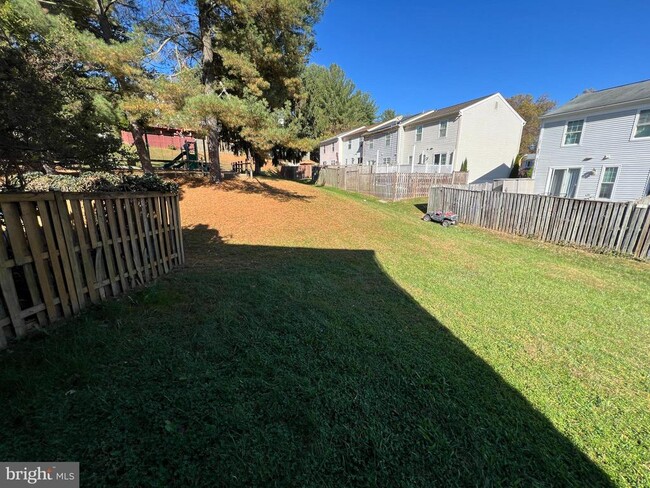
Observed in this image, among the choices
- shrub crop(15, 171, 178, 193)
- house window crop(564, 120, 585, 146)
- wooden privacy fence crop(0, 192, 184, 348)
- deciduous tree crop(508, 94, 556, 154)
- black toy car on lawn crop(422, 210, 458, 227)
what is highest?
deciduous tree crop(508, 94, 556, 154)

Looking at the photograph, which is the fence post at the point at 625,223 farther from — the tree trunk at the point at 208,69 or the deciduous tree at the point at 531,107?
the deciduous tree at the point at 531,107

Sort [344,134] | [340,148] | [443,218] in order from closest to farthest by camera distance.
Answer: [443,218]
[344,134]
[340,148]

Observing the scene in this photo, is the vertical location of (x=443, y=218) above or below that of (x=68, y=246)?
below

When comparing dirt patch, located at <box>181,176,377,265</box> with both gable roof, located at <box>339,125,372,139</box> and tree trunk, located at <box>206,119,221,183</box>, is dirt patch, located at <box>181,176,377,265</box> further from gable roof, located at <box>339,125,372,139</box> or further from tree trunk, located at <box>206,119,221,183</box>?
gable roof, located at <box>339,125,372,139</box>

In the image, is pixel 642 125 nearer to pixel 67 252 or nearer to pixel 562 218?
pixel 562 218

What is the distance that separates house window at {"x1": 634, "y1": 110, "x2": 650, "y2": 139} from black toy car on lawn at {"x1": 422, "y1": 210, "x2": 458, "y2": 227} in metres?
9.72

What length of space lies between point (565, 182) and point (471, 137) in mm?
7864

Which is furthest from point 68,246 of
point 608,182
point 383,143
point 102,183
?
point 383,143

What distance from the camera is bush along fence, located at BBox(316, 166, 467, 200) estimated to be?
55.8 feet

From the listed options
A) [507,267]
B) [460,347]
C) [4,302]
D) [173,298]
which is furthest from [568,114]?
[4,302]

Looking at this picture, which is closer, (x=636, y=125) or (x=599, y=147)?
(x=636, y=125)

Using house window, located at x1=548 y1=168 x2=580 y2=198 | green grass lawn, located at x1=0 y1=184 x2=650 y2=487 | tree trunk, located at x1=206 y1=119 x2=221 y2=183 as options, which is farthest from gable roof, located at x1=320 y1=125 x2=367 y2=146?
green grass lawn, located at x1=0 y1=184 x2=650 y2=487

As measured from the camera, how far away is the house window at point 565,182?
1525cm

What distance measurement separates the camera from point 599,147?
1412 cm
